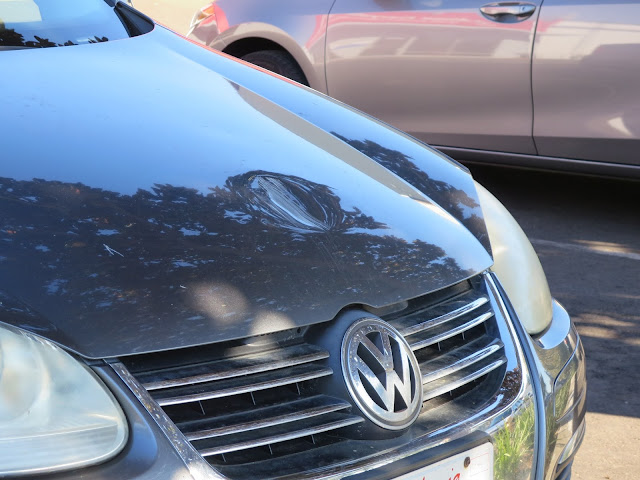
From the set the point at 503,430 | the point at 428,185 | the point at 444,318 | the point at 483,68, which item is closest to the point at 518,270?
the point at 428,185

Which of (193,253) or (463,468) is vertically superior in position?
(193,253)

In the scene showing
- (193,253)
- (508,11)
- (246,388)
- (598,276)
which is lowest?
(598,276)

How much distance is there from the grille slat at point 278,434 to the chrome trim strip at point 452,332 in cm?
25

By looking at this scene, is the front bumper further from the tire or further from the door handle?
the tire

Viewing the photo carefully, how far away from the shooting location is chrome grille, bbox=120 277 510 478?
1419 millimetres

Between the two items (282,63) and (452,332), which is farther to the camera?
(282,63)

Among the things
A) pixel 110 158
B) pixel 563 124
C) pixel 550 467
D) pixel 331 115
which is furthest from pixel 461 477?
pixel 563 124

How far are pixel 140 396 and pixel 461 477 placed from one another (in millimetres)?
583

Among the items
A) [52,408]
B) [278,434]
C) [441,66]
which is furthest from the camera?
[441,66]

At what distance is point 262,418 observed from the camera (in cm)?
147

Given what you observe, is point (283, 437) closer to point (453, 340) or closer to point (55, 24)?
point (453, 340)

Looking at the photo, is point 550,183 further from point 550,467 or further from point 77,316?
point 77,316

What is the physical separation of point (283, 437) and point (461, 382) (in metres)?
0.42

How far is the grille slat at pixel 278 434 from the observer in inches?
55.4
